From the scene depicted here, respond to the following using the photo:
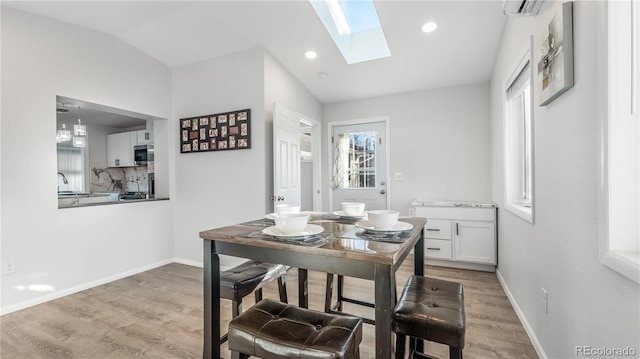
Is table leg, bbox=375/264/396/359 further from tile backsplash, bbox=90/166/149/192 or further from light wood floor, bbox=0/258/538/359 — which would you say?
tile backsplash, bbox=90/166/149/192

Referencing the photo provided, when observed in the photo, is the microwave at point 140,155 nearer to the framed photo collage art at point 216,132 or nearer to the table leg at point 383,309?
the framed photo collage art at point 216,132

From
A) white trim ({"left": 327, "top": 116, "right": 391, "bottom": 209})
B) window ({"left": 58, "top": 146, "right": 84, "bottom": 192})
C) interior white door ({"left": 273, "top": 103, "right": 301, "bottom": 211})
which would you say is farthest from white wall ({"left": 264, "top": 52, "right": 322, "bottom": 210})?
window ({"left": 58, "top": 146, "right": 84, "bottom": 192})

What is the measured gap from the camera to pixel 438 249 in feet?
11.1

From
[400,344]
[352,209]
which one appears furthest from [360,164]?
[400,344]

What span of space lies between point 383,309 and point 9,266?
10.7 feet

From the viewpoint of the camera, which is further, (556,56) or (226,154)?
(226,154)

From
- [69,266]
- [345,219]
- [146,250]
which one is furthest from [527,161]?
[69,266]

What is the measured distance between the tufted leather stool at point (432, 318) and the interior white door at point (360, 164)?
115 inches

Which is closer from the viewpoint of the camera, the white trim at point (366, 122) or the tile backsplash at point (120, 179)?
the white trim at point (366, 122)

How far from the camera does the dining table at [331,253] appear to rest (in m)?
0.98

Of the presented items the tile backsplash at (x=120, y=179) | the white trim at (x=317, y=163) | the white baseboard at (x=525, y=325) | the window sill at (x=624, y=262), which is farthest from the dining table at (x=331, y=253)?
the tile backsplash at (x=120, y=179)

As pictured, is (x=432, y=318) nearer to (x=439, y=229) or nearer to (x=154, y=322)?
(x=154, y=322)

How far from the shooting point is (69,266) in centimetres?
277

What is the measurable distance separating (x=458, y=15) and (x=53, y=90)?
3889mm
